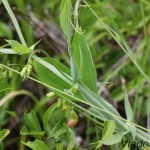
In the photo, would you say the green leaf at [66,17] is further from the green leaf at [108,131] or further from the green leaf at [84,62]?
the green leaf at [108,131]

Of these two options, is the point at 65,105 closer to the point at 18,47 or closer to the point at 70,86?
the point at 70,86

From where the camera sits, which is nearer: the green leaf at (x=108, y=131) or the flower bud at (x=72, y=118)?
the green leaf at (x=108, y=131)

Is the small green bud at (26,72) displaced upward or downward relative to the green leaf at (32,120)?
upward

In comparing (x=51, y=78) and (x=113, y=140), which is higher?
(x=51, y=78)

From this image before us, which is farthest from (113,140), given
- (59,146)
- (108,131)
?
(59,146)

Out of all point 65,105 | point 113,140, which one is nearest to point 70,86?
point 65,105

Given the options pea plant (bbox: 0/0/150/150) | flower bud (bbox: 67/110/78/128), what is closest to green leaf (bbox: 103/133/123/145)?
pea plant (bbox: 0/0/150/150)

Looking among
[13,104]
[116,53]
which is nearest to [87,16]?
[116,53]

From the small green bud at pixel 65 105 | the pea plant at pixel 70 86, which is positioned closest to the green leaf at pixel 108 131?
the pea plant at pixel 70 86

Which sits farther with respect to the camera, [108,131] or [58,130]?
[58,130]
